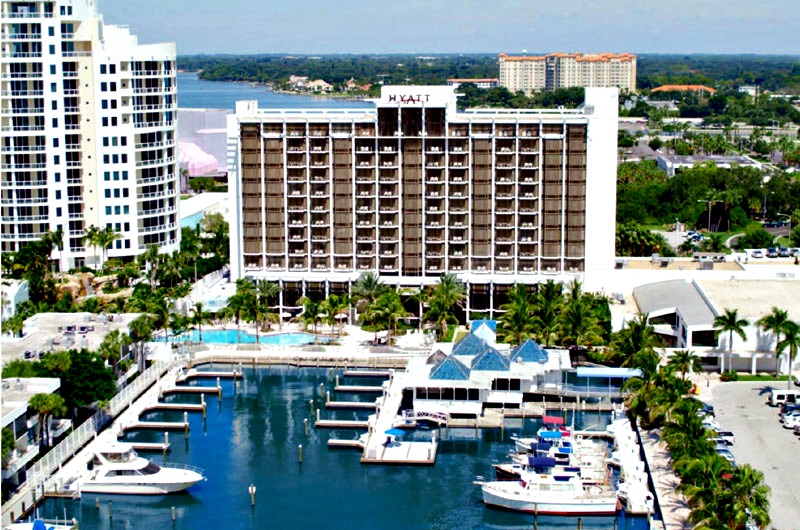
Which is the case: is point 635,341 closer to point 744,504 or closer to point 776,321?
point 776,321

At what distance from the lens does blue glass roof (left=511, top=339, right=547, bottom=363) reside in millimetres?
69688

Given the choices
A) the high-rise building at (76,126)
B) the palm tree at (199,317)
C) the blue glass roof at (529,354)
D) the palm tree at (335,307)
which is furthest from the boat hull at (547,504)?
the high-rise building at (76,126)

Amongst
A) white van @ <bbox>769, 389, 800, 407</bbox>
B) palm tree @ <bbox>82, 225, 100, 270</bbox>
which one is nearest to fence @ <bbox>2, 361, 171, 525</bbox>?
palm tree @ <bbox>82, 225, 100, 270</bbox>

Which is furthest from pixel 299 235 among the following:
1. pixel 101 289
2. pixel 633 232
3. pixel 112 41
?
pixel 633 232

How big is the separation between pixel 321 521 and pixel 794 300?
4004 centimetres

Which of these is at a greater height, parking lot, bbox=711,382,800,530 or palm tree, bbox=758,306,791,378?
palm tree, bbox=758,306,791,378

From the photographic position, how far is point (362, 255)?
8644 centimetres

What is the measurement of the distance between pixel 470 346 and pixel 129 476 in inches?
938

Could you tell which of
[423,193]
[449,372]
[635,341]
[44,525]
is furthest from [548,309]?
[44,525]

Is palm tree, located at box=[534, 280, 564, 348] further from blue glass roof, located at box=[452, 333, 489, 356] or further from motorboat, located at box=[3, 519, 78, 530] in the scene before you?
motorboat, located at box=[3, 519, 78, 530]

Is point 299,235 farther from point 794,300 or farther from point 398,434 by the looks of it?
point 794,300

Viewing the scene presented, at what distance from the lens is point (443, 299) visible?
79625 millimetres

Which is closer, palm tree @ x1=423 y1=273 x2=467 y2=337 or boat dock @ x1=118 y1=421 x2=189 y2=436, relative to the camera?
boat dock @ x1=118 y1=421 x2=189 y2=436

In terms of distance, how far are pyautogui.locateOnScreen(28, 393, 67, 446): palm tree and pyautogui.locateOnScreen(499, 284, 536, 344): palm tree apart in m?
28.9
